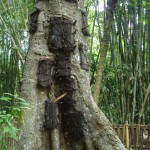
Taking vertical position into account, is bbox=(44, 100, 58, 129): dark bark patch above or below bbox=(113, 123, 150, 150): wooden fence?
above

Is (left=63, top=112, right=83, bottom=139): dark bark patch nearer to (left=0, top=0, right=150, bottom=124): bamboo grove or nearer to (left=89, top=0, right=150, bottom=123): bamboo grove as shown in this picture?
(left=0, top=0, right=150, bottom=124): bamboo grove

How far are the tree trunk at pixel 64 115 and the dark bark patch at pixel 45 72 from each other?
0.03 m

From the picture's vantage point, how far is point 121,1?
5379mm

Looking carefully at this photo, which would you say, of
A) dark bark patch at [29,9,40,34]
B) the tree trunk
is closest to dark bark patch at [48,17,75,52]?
the tree trunk

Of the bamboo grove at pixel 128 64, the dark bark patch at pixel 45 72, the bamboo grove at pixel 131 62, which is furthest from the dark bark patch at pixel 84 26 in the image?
the bamboo grove at pixel 131 62

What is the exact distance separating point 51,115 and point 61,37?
2.22 feet

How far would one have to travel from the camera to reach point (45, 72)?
2688mm

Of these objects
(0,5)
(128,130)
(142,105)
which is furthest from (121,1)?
(0,5)

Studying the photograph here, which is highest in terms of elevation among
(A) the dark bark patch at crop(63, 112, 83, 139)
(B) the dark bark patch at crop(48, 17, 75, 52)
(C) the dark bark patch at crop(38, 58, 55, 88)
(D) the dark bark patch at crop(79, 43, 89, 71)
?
(B) the dark bark patch at crop(48, 17, 75, 52)

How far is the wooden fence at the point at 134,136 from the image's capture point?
13.4 feet

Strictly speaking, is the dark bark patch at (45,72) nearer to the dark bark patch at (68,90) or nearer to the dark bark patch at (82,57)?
the dark bark patch at (68,90)

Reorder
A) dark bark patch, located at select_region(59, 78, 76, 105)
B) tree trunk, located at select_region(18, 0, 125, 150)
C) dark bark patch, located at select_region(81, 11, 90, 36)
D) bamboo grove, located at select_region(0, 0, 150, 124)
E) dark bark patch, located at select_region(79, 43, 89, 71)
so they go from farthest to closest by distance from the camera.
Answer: bamboo grove, located at select_region(0, 0, 150, 124) → dark bark patch, located at select_region(81, 11, 90, 36) → dark bark patch, located at select_region(79, 43, 89, 71) → dark bark patch, located at select_region(59, 78, 76, 105) → tree trunk, located at select_region(18, 0, 125, 150)

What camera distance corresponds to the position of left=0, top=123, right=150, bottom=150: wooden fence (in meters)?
4.08

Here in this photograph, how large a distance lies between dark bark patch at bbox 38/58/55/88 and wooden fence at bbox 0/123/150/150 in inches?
Answer: 66.5
